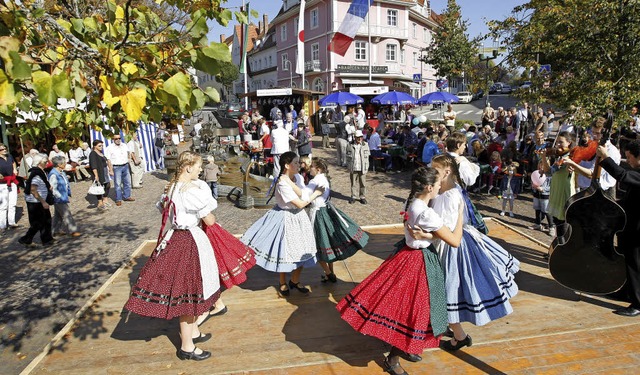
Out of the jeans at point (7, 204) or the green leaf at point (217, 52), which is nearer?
the green leaf at point (217, 52)

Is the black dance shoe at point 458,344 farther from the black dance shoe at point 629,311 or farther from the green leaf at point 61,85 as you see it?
the green leaf at point 61,85

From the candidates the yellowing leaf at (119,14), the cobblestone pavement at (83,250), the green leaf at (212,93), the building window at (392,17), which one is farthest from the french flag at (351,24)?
the green leaf at (212,93)

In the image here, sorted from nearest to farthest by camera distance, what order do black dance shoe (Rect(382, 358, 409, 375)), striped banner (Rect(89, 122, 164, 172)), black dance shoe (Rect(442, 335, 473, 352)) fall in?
black dance shoe (Rect(382, 358, 409, 375)) < black dance shoe (Rect(442, 335, 473, 352)) < striped banner (Rect(89, 122, 164, 172))

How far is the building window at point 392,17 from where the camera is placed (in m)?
42.5

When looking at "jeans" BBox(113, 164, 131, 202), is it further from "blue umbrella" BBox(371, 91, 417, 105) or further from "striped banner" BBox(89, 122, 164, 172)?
"blue umbrella" BBox(371, 91, 417, 105)

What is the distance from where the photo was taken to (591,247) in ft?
16.9

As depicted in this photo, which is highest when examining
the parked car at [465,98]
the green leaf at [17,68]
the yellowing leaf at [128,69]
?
the parked car at [465,98]

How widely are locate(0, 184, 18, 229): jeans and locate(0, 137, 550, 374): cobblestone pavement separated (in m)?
0.31

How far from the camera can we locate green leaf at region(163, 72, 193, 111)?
2500 mm

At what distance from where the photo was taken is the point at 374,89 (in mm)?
28938

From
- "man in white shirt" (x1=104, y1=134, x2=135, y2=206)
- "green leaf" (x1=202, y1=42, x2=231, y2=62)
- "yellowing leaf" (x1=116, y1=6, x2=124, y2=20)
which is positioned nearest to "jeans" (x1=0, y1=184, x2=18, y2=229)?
"man in white shirt" (x1=104, y1=134, x2=135, y2=206)

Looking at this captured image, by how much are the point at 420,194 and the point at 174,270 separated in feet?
7.74

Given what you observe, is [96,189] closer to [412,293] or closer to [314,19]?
[412,293]

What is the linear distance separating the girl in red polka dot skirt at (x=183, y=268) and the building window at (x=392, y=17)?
4243cm
